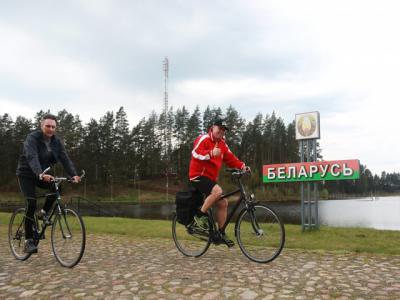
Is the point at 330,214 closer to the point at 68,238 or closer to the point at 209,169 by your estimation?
the point at 209,169

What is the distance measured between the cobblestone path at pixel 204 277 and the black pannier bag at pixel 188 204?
650 millimetres

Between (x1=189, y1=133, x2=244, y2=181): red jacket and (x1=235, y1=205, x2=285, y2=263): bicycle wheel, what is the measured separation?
82 cm

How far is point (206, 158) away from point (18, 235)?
3.42 m

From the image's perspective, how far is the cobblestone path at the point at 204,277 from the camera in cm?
385

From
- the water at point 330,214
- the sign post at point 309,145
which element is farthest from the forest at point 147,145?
the sign post at point 309,145

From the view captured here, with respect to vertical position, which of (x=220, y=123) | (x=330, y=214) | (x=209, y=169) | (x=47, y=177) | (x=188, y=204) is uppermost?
(x=220, y=123)

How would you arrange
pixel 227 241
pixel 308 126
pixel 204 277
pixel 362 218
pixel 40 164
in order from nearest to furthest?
pixel 204 277, pixel 227 241, pixel 40 164, pixel 308 126, pixel 362 218

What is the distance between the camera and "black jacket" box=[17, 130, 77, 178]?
5512 mm

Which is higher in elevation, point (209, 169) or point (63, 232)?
point (209, 169)

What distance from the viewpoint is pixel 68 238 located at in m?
5.26

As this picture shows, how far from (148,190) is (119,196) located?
25.5 feet

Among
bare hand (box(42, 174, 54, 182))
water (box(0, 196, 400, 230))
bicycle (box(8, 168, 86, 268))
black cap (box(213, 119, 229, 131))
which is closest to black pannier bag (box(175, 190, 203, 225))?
black cap (box(213, 119, 229, 131))

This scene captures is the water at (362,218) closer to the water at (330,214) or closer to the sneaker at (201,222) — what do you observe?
the water at (330,214)

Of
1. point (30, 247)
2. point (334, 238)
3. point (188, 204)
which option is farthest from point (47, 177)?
point (334, 238)
